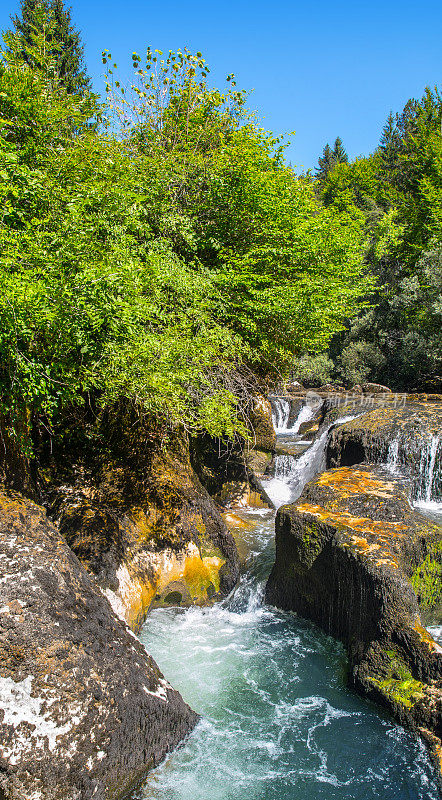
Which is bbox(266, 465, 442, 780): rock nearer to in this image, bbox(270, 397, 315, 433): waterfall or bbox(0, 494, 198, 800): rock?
bbox(0, 494, 198, 800): rock

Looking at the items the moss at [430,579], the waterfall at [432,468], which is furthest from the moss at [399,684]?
the waterfall at [432,468]

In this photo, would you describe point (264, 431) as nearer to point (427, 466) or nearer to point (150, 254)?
point (427, 466)

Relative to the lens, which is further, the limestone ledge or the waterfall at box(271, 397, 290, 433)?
the waterfall at box(271, 397, 290, 433)

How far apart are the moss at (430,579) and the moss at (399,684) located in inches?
52.8

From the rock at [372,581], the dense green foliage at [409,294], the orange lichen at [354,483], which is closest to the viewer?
the rock at [372,581]

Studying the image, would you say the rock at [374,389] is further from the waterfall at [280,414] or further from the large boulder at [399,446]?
the large boulder at [399,446]

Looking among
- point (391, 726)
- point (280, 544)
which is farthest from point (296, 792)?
point (280, 544)

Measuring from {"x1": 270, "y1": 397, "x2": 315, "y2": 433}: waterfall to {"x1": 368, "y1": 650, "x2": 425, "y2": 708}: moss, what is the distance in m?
16.6

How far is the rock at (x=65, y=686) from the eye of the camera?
3.39 m

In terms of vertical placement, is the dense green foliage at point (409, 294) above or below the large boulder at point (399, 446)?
above

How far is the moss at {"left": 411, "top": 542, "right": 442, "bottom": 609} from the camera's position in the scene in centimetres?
637

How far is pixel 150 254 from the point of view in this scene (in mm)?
7227

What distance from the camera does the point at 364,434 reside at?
1156 cm

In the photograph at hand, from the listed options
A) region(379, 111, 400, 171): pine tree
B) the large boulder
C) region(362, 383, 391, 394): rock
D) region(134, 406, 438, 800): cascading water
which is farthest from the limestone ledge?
region(379, 111, 400, 171): pine tree
